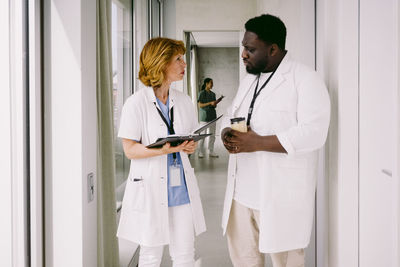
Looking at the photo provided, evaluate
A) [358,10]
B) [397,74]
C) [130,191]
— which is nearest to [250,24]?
[358,10]

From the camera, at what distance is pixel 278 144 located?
1.67 meters

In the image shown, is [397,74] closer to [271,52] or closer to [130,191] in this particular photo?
[271,52]

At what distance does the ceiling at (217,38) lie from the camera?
11253 millimetres

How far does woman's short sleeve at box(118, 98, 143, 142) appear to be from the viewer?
199 cm

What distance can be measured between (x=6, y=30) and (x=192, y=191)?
1242mm

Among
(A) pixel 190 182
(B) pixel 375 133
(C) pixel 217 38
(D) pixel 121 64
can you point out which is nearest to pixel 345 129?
(B) pixel 375 133

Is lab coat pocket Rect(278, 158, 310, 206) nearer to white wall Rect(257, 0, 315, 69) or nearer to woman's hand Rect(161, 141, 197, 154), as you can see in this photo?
woman's hand Rect(161, 141, 197, 154)

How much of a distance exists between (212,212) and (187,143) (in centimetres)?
291

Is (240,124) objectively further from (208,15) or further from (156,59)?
(208,15)

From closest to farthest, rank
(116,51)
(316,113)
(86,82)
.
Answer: (316,113) → (86,82) → (116,51)

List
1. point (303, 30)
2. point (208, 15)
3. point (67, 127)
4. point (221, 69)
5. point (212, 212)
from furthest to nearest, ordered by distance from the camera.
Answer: point (221, 69), point (208, 15), point (212, 212), point (303, 30), point (67, 127)

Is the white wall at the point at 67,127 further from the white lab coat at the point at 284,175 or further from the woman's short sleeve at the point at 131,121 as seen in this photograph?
the white lab coat at the point at 284,175

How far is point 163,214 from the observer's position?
2027 millimetres

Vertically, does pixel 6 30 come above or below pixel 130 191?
above
